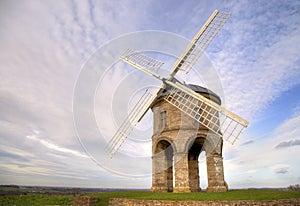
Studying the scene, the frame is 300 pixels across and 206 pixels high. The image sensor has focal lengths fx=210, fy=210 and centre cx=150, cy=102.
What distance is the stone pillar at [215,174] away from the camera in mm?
16719

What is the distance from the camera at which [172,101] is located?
18234mm

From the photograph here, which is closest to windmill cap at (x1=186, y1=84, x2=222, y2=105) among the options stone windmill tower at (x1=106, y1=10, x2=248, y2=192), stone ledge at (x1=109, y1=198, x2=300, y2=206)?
stone windmill tower at (x1=106, y1=10, x2=248, y2=192)

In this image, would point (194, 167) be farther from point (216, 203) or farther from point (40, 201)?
point (40, 201)

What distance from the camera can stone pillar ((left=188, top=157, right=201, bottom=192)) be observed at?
19.8 metres

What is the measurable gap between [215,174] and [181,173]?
2.86m

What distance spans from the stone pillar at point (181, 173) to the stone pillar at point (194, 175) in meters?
4.09

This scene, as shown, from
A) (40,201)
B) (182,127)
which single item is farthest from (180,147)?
(40,201)

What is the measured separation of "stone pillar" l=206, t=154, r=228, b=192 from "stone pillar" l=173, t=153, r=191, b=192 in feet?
7.08

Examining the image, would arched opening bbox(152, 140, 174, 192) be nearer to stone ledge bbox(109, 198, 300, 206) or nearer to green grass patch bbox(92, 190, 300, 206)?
green grass patch bbox(92, 190, 300, 206)

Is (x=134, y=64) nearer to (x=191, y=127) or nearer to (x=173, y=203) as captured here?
(x=191, y=127)

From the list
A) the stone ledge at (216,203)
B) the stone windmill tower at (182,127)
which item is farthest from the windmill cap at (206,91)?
the stone ledge at (216,203)

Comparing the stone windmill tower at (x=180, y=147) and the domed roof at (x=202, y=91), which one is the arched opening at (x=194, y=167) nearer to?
the stone windmill tower at (x=180, y=147)

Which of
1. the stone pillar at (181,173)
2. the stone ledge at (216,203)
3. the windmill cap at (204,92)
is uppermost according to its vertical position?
the windmill cap at (204,92)

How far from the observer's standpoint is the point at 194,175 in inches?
800
